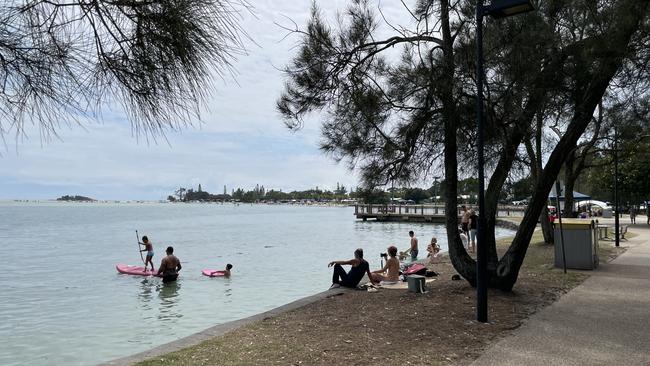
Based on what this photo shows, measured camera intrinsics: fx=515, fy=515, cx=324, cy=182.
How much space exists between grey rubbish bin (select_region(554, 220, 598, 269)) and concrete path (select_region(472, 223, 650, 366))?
207 centimetres

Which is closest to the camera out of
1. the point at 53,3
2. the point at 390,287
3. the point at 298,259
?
the point at 53,3

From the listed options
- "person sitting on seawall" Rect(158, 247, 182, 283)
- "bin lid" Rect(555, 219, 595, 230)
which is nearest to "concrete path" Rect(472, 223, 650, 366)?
"bin lid" Rect(555, 219, 595, 230)

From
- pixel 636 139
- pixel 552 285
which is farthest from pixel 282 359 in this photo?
pixel 636 139

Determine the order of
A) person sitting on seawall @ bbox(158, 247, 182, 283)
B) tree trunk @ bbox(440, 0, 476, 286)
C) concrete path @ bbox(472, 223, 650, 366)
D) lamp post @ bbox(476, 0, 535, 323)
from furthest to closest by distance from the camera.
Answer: person sitting on seawall @ bbox(158, 247, 182, 283)
tree trunk @ bbox(440, 0, 476, 286)
lamp post @ bbox(476, 0, 535, 323)
concrete path @ bbox(472, 223, 650, 366)

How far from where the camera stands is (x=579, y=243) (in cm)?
1230

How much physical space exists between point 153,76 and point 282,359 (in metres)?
3.91

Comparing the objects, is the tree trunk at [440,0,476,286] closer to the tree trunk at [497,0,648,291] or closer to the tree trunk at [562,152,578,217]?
the tree trunk at [497,0,648,291]

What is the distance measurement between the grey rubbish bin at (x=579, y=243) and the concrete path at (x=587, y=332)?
2.07 metres

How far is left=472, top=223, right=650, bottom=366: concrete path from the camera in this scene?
5.28 m

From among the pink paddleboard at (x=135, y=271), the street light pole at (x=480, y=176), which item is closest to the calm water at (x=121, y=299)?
the pink paddleboard at (x=135, y=271)

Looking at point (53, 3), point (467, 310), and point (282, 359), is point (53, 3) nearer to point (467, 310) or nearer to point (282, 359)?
point (282, 359)

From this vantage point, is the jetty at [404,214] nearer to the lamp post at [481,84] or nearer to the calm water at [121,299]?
the calm water at [121,299]

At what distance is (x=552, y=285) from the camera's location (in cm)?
991

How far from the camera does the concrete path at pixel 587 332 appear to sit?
5.28m
